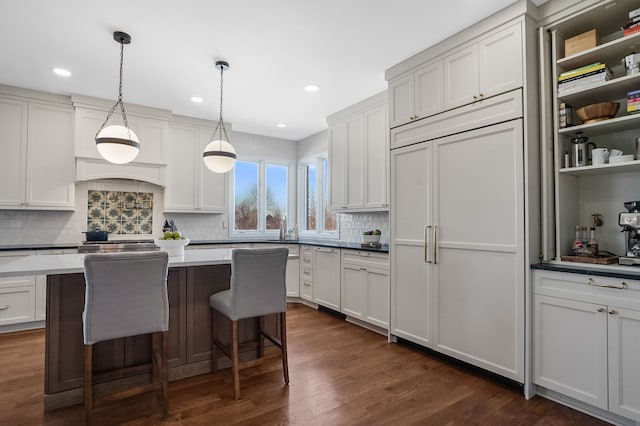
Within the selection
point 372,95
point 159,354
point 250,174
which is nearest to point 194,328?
point 159,354

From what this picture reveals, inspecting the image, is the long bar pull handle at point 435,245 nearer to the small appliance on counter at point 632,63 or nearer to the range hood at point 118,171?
the small appliance on counter at point 632,63

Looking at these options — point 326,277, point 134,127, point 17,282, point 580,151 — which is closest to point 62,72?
point 134,127

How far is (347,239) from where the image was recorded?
5129mm

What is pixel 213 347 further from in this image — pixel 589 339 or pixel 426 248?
pixel 589 339

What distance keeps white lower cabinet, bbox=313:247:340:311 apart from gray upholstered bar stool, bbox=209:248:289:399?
1.77 meters

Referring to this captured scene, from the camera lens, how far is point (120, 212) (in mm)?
4742

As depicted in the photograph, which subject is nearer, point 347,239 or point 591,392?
point 591,392

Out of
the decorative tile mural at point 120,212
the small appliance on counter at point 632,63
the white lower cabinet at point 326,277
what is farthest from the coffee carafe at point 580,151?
the decorative tile mural at point 120,212

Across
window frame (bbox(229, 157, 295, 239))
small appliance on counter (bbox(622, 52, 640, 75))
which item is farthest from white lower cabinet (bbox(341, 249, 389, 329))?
small appliance on counter (bbox(622, 52, 640, 75))

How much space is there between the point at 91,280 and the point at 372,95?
136 inches

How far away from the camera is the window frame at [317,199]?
5.61 meters

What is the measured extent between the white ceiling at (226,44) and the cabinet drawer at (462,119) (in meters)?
0.65

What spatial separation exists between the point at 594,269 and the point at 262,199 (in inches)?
187

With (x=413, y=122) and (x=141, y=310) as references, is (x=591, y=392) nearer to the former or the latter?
(x=413, y=122)
